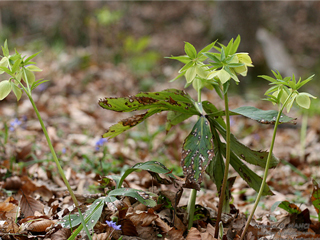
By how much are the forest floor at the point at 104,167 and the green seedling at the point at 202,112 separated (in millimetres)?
198

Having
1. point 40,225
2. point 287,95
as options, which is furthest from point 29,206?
point 287,95

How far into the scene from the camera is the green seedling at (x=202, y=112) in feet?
2.80

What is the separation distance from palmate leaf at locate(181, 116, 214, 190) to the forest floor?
0.26m

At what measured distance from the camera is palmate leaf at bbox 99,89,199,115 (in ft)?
3.22

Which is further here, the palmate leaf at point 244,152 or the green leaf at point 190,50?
the palmate leaf at point 244,152

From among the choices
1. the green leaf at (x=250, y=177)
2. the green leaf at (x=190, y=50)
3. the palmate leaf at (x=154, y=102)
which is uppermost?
the green leaf at (x=190, y=50)

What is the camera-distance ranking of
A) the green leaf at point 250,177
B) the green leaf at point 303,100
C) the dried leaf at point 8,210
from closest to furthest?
the green leaf at point 303,100, the green leaf at point 250,177, the dried leaf at point 8,210

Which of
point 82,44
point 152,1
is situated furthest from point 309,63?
point 82,44

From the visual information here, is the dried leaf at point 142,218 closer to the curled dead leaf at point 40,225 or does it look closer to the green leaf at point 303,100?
the curled dead leaf at point 40,225

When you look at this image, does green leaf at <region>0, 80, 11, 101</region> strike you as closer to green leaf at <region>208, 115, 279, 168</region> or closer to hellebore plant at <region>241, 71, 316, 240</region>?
green leaf at <region>208, 115, 279, 168</region>

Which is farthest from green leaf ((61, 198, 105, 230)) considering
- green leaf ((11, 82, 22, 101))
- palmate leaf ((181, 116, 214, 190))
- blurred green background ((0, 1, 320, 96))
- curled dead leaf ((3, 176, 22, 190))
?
blurred green background ((0, 1, 320, 96))

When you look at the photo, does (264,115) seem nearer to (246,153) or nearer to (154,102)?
(246,153)

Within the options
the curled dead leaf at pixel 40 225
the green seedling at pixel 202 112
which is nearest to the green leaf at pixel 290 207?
the green seedling at pixel 202 112

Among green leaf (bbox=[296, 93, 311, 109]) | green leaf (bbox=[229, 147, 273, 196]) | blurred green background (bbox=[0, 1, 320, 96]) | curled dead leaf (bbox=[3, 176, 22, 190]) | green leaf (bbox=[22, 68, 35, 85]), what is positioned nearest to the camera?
green leaf (bbox=[296, 93, 311, 109])
